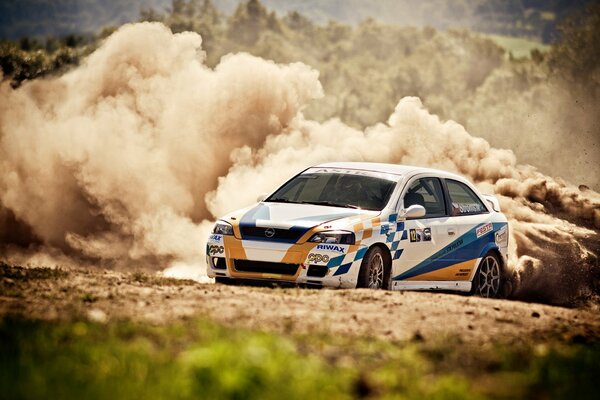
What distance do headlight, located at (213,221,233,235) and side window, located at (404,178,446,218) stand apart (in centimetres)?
204

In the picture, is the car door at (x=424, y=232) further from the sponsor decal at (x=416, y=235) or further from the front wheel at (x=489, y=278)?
the front wheel at (x=489, y=278)

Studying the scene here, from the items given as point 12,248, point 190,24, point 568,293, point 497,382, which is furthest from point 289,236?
point 190,24

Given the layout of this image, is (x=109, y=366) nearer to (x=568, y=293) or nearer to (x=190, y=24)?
(x=568, y=293)

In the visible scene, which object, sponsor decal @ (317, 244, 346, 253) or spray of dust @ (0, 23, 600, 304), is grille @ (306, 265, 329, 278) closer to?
sponsor decal @ (317, 244, 346, 253)

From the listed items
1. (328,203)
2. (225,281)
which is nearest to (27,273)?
(225,281)

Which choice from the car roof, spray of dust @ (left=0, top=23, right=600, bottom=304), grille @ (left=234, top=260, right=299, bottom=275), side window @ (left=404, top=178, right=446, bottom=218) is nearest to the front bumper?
grille @ (left=234, top=260, right=299, bottom=275)

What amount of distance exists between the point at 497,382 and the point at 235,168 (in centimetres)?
1829

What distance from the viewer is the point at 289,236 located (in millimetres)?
11477

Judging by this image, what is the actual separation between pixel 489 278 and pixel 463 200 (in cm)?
100

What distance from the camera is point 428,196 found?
13.0 meters

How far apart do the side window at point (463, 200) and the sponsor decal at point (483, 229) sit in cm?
21

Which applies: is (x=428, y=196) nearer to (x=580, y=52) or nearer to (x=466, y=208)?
(x=466, y=208)

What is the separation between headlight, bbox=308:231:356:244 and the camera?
11367mm

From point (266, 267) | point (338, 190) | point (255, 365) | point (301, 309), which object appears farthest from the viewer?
point (338, 190)
